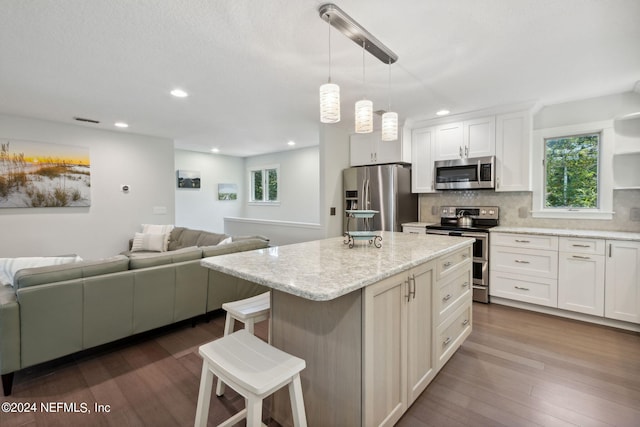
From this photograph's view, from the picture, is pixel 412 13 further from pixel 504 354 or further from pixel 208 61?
pixel 504 354

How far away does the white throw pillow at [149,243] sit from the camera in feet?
15.6

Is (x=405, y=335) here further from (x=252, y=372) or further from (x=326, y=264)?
(x=252, y=372)

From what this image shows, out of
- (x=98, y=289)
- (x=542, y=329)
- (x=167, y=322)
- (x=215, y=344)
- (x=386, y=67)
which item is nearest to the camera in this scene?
(x=215, y=344)

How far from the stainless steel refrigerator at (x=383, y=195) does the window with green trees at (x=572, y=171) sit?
5.50 ft

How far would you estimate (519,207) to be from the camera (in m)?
3.84

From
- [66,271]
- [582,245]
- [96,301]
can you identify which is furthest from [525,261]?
[66,271]

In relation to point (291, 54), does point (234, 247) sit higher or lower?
lower

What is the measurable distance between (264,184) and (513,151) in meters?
5.52

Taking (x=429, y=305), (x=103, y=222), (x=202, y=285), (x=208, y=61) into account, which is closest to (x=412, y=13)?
(x=208, y=61)

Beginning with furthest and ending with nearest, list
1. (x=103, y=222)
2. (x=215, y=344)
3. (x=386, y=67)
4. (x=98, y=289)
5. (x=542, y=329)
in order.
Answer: (x=103, y=222)
(x=542, y=329)
(x=386, y=67)
(x=98, y=289)
(x=215, y=344)

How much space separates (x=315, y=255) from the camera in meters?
1.90

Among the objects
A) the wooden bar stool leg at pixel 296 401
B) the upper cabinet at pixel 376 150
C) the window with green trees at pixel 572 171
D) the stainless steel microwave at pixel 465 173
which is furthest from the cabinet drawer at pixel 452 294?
the upper cabinet at pixel 376 150

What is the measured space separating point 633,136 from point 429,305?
10.5 feet

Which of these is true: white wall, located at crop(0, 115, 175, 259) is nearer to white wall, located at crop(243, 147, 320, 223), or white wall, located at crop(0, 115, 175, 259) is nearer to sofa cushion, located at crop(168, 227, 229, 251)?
sofa cushion, located at crop(168, 227, 229, 251)
